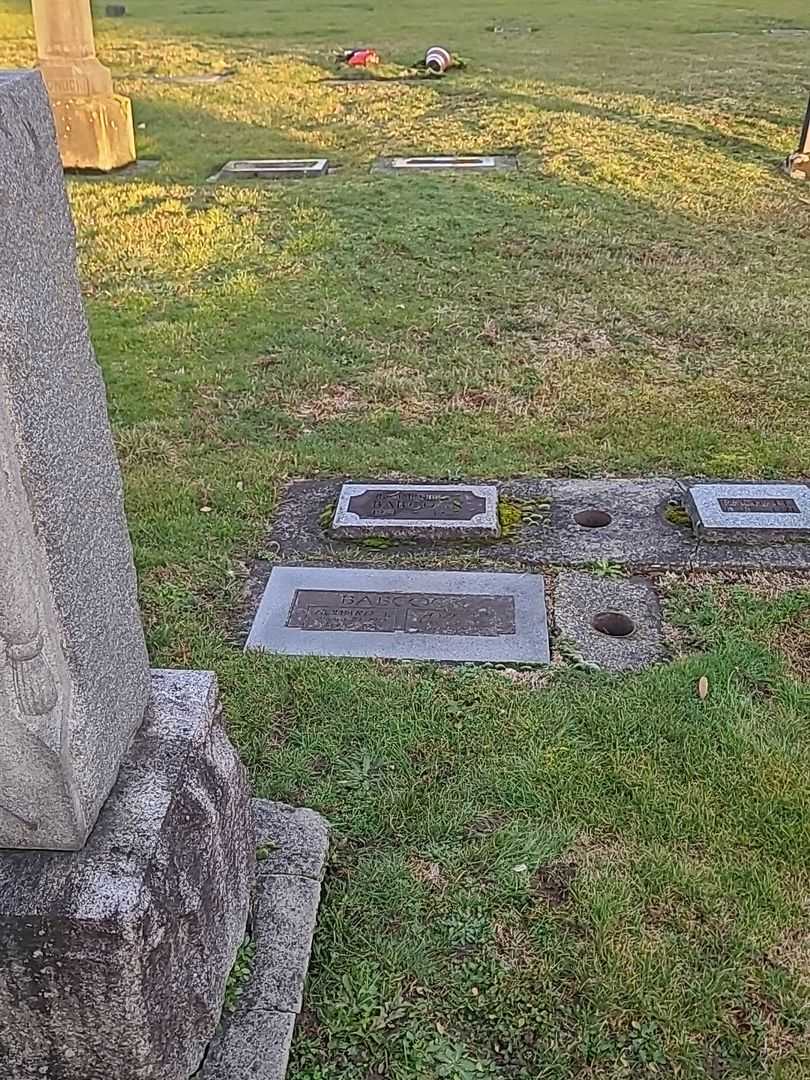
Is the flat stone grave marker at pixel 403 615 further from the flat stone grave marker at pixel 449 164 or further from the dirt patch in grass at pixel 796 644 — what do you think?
the flat stone grave marker at pixel 449 164

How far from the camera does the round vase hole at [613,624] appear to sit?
10.5ft

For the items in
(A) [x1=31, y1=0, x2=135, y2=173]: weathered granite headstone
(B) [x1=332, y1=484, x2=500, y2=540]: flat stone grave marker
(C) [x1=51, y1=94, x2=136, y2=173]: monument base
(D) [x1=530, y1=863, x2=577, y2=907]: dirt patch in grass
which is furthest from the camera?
(C) [x1=51, y1=94, x2=136, y2=173]: monument base

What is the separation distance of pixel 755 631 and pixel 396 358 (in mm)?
2700

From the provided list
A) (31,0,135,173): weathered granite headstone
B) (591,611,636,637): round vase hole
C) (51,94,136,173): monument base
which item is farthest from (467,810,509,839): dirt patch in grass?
(51,94,136,173): monument base

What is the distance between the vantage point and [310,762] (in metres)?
2.68

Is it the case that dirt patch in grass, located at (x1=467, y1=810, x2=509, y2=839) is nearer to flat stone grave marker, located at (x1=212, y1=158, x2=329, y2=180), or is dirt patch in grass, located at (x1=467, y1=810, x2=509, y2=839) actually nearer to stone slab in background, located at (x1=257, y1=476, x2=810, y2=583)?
stone slab in background, located at (x1=257, y1=476, x2=810, y2=583)

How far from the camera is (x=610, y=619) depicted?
3.23 m

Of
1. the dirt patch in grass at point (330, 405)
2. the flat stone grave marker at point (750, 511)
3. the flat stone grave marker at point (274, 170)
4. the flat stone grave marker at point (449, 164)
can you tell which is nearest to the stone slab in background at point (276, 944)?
the flat stone grave marker at point (750, 511)

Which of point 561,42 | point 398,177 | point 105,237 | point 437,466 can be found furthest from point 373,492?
point 561,42

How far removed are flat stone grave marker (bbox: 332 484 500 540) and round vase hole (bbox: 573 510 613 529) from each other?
316 millimetres

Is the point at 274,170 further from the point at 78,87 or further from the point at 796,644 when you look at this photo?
the point at 796,644

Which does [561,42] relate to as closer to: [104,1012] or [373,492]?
[373,492]

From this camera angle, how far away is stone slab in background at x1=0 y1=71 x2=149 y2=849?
4.48ft

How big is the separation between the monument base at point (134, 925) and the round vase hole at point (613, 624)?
1.58 m
